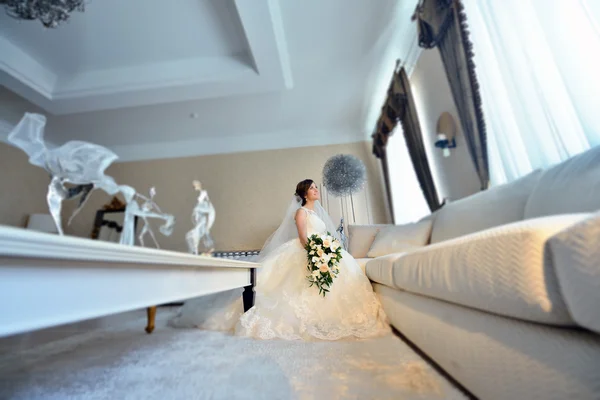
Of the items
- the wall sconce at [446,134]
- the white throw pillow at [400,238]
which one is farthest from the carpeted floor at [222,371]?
the wall sconce at [446,134]

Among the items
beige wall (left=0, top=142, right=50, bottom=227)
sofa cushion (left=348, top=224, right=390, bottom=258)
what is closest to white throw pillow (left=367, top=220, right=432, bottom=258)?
sofa cushion (left=348, top=224, right=390, bottom=258)

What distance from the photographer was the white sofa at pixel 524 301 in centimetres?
29

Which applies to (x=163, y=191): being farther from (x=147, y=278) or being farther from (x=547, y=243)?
(x=547, y=243)

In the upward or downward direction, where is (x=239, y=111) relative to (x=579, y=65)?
upward

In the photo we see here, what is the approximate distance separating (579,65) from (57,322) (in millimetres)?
1715

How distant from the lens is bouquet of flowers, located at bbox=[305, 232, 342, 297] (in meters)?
1.29

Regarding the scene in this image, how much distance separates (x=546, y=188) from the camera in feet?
2.89

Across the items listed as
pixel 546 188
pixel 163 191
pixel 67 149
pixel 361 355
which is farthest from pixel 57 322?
pixel 163 191

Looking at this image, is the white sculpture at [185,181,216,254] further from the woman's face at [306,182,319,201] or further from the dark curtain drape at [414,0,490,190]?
the dark curtain drape at [414,0,490,190]

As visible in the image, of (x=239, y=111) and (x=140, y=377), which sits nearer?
(x=140, y=377)

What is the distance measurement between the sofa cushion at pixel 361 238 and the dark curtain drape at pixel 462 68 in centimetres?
78

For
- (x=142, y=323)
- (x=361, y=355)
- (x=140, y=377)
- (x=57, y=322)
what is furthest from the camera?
(x=142, y=323)

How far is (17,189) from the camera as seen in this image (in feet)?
9.46

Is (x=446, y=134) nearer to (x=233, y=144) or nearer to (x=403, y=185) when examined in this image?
(x=403, y=185)
